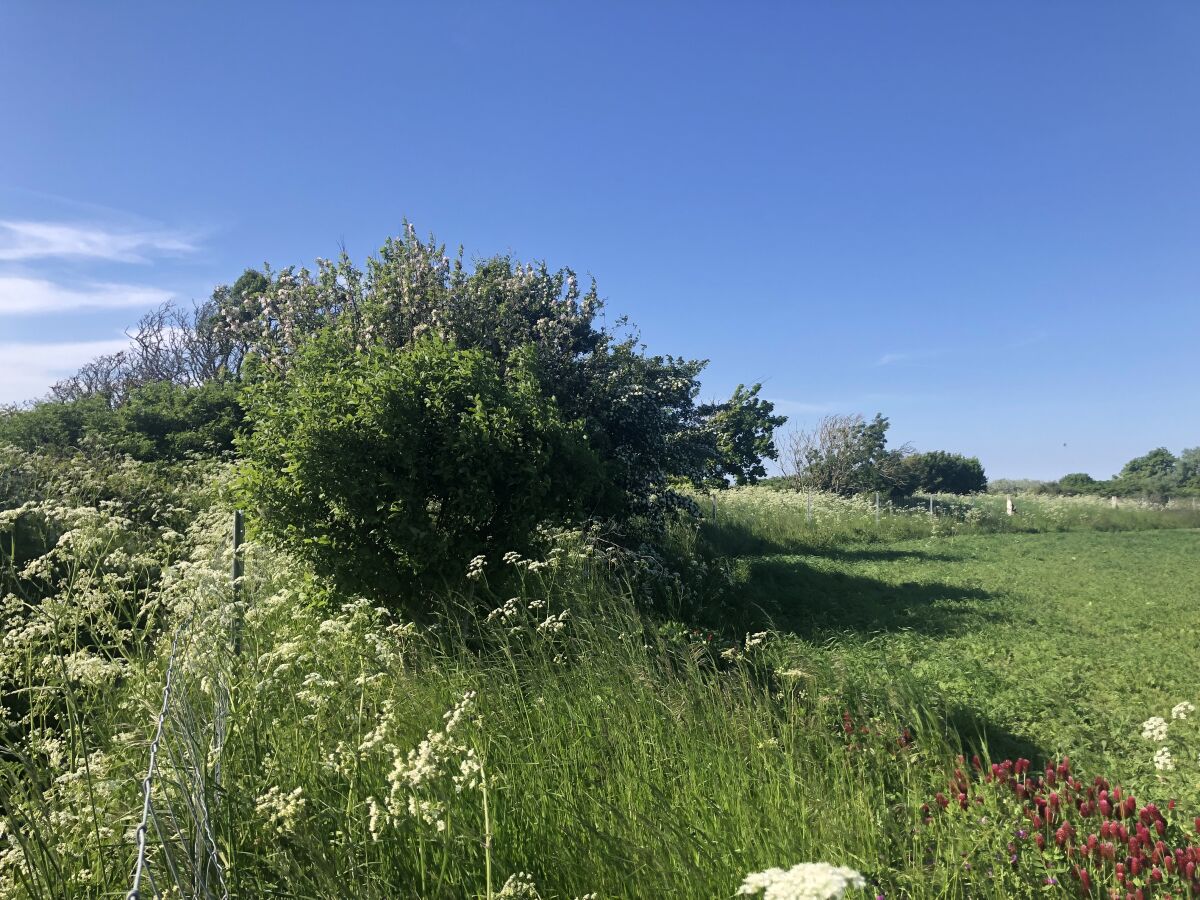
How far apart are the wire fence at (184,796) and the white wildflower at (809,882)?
1091 millimetres

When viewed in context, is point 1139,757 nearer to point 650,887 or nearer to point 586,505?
point 650,887

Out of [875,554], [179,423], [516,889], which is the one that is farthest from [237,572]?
[179,423]

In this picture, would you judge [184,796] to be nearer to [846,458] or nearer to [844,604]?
[844,604]

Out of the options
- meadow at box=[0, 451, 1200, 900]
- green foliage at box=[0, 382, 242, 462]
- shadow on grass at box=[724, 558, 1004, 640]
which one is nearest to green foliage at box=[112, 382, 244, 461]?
green foliage at box=[0, 382, 242, 462]

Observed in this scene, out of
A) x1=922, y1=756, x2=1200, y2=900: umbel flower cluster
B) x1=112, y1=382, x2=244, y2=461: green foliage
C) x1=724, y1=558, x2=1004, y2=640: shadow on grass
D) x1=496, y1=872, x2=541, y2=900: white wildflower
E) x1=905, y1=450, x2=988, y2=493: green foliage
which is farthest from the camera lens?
x1=905, y1=450, x2=988, y2=493: green foliage

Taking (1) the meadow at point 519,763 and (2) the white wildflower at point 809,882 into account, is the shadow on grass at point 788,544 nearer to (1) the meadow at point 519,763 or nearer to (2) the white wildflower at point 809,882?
(1) the meadow at point 519,763

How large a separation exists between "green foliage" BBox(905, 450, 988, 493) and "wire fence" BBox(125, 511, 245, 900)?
4582 centimetres

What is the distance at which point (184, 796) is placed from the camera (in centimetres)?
174

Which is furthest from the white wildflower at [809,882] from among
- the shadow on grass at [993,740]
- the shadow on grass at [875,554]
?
the shadow on grass at [875,554]

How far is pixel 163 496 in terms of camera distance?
33.6ft

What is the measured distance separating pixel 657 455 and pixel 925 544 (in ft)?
40.5

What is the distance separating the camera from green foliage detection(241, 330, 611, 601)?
19.1 ft

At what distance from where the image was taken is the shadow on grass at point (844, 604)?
880 cm

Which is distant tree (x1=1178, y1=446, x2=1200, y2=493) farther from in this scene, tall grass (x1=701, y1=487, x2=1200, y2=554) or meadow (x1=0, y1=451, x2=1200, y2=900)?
meadow (x1=0, y1=451, x2=1200, y2=900)
